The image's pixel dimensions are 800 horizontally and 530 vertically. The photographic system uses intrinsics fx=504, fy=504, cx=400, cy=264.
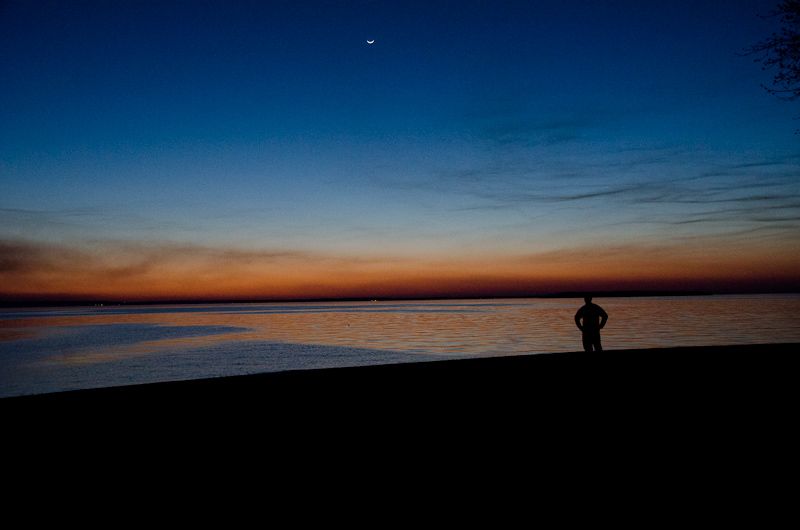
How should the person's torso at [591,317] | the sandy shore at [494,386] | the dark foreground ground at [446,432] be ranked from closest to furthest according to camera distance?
the dark foreground ground at [446,432]
the sandy shore at [494,386]
the person's torso at [591,317]

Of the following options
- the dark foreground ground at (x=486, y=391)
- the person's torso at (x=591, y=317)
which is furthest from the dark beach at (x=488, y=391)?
the person's torso at (x=591, y=317)

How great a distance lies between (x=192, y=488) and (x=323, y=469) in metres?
1.10

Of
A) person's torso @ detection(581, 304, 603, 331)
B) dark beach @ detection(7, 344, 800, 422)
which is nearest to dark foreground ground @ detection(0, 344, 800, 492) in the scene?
dark beach @ detection(7, 344, 800, 422)

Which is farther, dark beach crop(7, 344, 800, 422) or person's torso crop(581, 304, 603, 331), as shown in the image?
person's torso crop(581, 304, 603, 331)

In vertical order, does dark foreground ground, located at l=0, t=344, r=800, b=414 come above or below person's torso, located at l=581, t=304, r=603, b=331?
below

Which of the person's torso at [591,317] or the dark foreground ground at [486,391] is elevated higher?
the person's torso at [591,317]

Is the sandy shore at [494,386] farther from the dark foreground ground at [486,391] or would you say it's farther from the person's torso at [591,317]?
the person's torso at [591,317]

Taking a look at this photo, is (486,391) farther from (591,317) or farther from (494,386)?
(591,317)

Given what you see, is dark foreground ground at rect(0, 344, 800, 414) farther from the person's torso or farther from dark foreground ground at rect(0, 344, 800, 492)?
the person's torso

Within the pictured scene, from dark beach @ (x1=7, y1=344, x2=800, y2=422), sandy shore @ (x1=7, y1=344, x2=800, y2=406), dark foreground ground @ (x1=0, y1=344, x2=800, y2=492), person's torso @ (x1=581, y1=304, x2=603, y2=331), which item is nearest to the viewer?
dark foreground ground @ (x1=0, y1=344, x2=800, y2=492)

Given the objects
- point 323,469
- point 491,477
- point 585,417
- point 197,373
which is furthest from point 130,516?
point 197,373

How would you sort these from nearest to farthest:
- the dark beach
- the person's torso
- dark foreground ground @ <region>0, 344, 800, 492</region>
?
dark foreground ground @ <region>0, 344, 800, 492</region> → the dark beach → the person's torso

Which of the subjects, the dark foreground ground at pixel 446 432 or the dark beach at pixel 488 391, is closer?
the dark foreground ground at pixel 446 432

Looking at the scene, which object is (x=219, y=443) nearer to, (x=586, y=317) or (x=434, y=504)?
(x=434, y=504)
